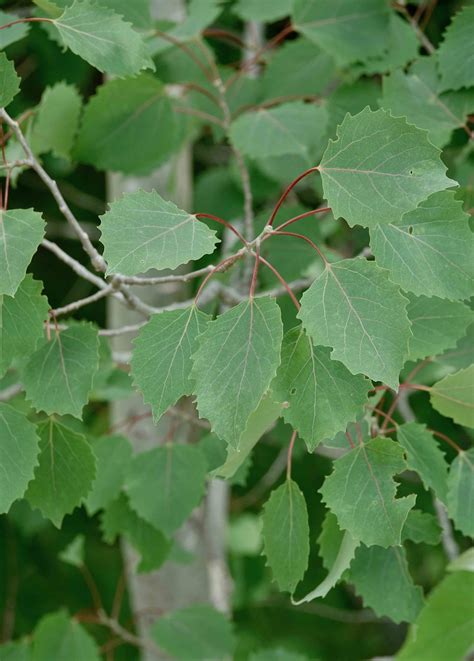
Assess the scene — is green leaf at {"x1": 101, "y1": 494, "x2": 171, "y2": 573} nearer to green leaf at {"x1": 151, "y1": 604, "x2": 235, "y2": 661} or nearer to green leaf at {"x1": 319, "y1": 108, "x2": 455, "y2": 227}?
green leaf at {"x1": 151, "y1": 604, "x2": 235, "y2": 661}

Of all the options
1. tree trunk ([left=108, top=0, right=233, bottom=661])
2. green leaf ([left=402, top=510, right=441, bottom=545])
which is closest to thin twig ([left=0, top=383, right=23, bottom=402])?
tree trunk ([left=108, top=0, right=233, bottom=661])

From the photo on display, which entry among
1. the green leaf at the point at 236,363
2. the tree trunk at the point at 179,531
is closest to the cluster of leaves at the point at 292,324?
the green leaf at the point at 236,363

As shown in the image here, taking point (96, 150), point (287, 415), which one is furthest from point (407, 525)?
point (96, 150)

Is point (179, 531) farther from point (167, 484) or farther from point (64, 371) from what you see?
point (64, 371)

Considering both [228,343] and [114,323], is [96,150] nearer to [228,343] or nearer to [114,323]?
[114,323]

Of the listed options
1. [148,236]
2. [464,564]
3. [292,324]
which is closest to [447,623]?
[464,564]
